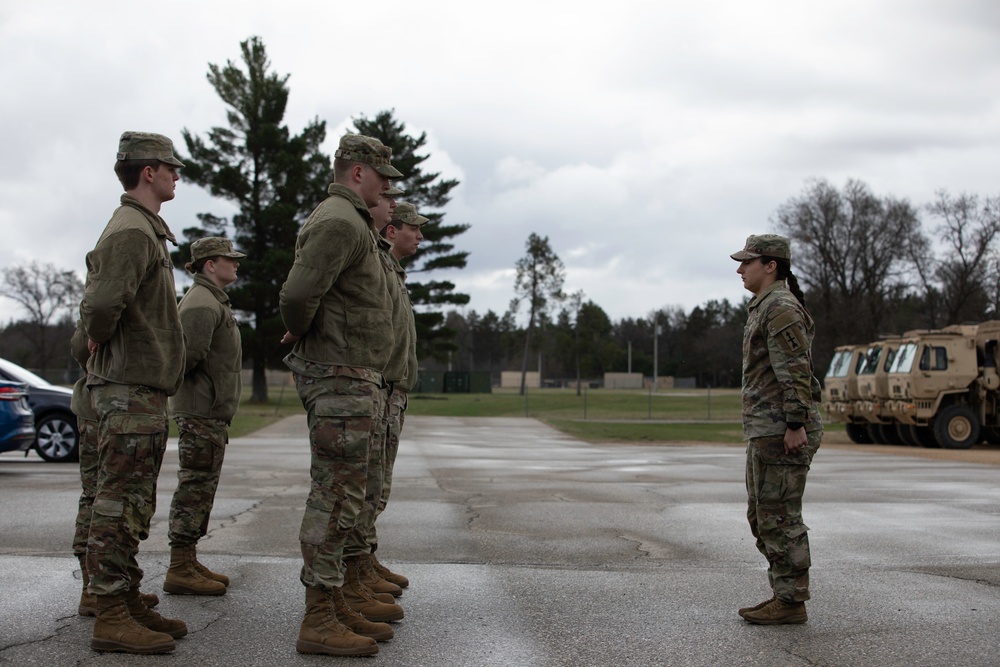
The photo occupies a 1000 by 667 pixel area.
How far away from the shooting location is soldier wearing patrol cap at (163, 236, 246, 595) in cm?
589

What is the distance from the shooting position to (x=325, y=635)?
4609 mm

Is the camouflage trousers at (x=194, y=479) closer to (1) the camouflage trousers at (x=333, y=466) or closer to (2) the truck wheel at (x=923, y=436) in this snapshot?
(1) the camouflage trousers at (x=333, y=466)

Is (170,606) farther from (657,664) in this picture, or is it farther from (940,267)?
(940,267)

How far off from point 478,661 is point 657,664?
78 cm

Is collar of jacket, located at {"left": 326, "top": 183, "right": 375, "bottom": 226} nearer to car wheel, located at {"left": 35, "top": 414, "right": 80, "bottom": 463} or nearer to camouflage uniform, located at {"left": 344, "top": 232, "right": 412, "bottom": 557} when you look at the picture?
camouflage uniform, located at {"left": 344, "top": 232, "right": 412, "bottom": 557}

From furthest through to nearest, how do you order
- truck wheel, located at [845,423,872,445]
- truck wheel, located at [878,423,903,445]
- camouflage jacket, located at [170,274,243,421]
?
truck wheel, located at [845,423,872,445] → truck wheel, located at [878,423,903,445] → camouflage jacket, located at [170,274,243,421]

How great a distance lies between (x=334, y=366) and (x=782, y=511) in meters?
2.50

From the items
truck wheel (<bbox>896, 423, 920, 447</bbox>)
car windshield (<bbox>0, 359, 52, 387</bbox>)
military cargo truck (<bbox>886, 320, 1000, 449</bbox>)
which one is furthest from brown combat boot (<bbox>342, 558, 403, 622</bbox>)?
truck wheel (<bbox>896, 423, 920, 447</bbox>)

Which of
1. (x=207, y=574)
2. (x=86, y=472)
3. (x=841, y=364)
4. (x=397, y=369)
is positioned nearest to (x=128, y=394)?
(x=86, y=472)

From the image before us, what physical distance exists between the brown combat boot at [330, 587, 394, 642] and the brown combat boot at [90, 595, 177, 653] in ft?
2.41

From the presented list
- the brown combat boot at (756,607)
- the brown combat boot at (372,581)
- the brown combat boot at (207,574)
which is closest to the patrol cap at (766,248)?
the brown combat boot at (756,607)

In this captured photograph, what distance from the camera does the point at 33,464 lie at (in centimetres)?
1473

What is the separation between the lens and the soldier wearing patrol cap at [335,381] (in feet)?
15.3

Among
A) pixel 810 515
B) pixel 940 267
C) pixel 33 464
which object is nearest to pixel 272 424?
pixel 33 464
